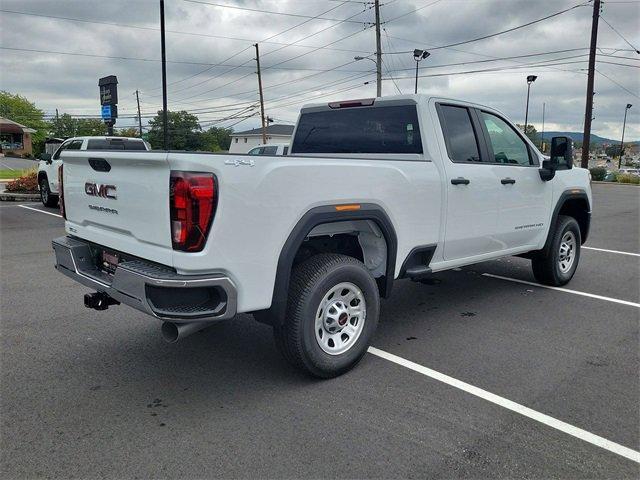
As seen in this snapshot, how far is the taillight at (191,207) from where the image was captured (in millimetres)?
2895

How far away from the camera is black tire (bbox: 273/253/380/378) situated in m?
3.47

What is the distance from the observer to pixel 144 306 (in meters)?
3.03

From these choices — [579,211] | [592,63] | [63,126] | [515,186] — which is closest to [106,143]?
[515,186]

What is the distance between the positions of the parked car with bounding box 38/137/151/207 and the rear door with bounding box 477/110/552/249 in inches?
368

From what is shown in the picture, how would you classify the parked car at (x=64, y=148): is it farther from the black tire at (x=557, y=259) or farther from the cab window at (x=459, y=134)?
the black tire at (x=557, y=259)

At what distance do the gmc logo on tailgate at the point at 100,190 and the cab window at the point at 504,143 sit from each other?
3.54 meters

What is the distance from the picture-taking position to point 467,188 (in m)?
4.70

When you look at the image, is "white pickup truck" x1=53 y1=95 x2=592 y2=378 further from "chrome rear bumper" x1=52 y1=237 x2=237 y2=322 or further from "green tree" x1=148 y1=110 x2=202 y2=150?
"green tree" x1=148 y1=110 x2=202 y2=150

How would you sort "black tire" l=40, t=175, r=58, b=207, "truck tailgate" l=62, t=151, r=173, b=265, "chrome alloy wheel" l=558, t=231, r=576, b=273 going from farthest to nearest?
"black tire" l=40, t=175, r=58, b=207
"chrome alloy wheel" l=558, t=231, r=576, b=273
"truck tailgate" l=62, t=151, r=173, b=265

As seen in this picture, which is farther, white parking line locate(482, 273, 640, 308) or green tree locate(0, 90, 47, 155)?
green tree locate(0, 90, 47, 155)

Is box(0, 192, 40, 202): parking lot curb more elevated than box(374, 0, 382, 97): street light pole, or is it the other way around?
box(374, 0, 382, 97): street light pole

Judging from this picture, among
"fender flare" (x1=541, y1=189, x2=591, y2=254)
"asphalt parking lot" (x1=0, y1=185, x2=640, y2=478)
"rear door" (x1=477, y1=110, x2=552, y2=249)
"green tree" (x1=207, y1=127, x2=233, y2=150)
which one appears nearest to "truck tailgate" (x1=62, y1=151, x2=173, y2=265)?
"asphalt parking lot" (x1=0, y1=185, x2=640, y2=478)

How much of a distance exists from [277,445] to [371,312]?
134 centimetres

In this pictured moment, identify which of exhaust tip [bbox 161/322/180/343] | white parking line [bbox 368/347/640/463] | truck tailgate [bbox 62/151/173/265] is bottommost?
white parking line [bbox 368/347/640/463]
